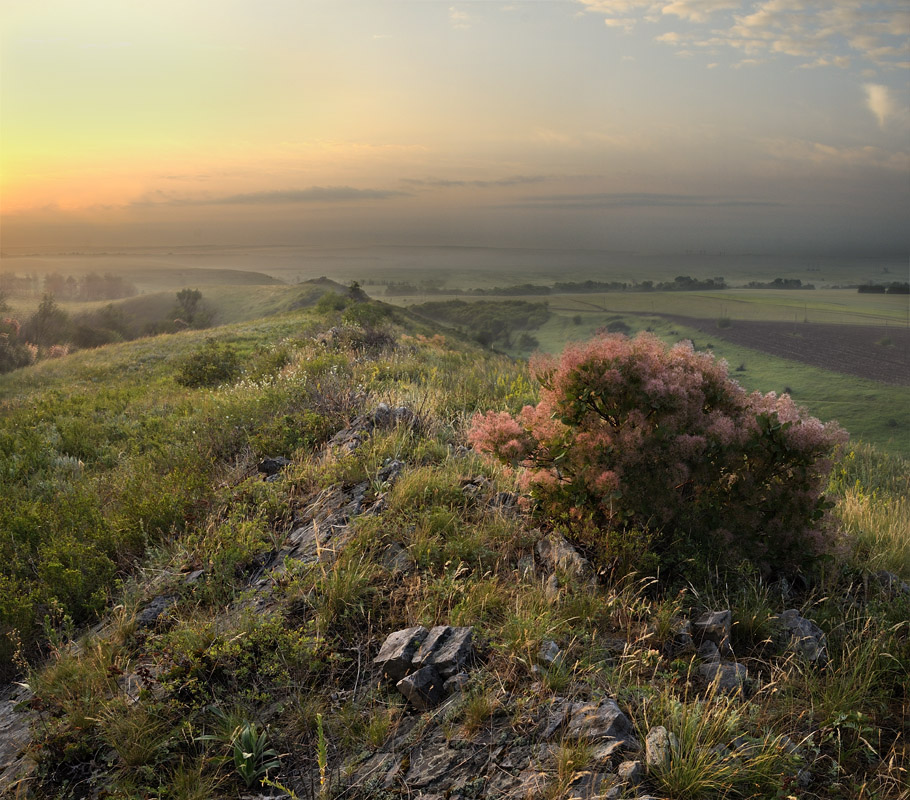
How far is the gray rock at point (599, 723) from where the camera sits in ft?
9.21

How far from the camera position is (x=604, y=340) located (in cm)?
434

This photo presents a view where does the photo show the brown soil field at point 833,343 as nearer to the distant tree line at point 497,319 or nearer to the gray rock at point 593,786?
the distant tree line at point 497,319

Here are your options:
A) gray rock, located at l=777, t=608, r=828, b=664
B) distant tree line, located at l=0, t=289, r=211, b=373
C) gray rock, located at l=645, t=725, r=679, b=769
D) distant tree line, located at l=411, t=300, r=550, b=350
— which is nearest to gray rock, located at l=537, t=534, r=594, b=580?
gray rock, located at l=777, t=608, r=828, b=664

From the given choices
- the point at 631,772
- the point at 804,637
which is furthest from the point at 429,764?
the point at 804,637

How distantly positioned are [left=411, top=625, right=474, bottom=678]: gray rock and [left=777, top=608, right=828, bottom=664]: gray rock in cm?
196

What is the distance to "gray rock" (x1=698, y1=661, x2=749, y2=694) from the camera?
127 inches

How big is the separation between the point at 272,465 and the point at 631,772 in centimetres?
508

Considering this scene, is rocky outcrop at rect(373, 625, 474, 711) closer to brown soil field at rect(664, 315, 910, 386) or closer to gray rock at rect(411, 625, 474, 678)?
gray rock at rect(411, 625, 474, 678)

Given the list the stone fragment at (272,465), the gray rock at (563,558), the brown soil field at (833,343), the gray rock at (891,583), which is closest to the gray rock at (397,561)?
the gray rock at (563,558)

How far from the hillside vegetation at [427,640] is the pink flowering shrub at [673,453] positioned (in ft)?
0.25

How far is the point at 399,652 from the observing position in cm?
343

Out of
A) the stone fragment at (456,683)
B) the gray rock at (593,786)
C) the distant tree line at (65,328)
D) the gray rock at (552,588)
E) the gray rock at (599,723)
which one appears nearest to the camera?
the gray rock at (593,786)

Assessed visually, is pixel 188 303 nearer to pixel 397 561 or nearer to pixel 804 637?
pixel 397 561

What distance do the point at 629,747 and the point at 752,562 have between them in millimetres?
2194
